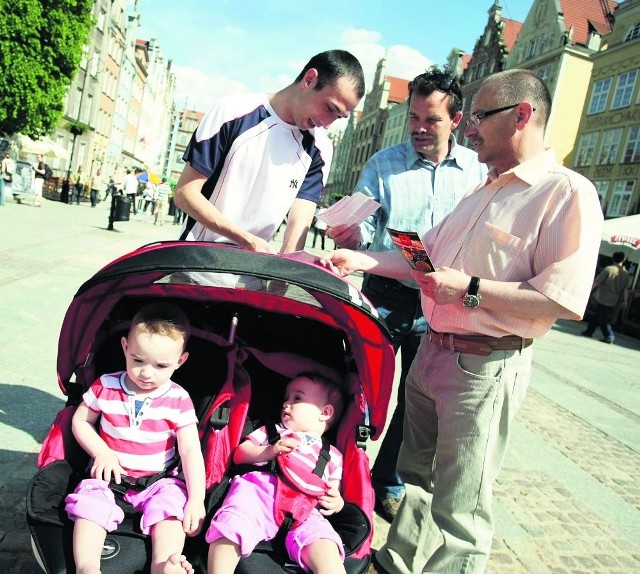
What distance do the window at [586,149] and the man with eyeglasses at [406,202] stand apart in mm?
33699

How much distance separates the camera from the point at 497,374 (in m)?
2.34

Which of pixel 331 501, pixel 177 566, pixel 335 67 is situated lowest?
pixel 177 566

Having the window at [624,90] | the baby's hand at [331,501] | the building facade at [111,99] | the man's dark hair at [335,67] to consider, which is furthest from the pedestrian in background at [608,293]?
the building facade at [111,99]

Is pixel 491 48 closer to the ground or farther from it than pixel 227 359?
farther from it

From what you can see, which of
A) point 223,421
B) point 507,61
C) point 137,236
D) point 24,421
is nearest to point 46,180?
point 137,236

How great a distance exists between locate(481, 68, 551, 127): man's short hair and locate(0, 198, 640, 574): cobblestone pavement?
2285 millimetres

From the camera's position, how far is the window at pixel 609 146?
31031 mm

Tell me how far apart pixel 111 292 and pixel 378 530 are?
76.7 inches

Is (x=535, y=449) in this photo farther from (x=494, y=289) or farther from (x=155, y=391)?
(x=155, y=391)

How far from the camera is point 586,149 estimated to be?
3381 centimetres

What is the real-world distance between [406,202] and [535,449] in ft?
9.40

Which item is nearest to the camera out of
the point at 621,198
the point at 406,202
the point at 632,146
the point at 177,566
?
the point at 177,566

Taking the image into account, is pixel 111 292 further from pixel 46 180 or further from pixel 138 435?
pixel 46 180

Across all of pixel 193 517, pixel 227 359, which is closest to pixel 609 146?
pixel 227 359
